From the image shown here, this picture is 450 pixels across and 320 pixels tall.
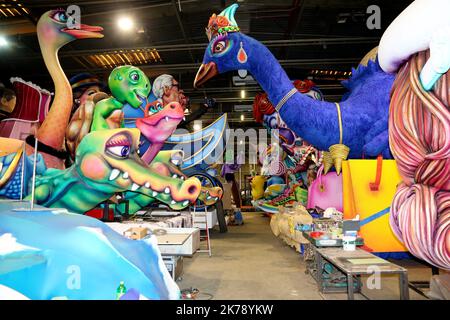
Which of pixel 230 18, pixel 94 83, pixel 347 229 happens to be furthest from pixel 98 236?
pixel 94 83

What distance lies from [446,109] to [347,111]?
122 inches

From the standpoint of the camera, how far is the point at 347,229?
3156mm

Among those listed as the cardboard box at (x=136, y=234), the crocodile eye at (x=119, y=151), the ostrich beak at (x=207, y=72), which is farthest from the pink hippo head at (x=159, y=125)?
the cardboard box at (x=136, y=234)

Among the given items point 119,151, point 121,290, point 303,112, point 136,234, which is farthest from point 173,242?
point 303,112

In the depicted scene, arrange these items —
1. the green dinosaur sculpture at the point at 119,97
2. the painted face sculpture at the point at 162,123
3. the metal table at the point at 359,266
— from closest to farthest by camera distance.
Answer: the metal table at the point at 359,266 → the green dinosaur sculpture at the point at 119,97 → the painted face sculpture at the point at 162,123

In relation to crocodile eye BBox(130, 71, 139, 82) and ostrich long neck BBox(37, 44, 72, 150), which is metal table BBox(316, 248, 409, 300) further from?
ostrich long neck BBox(37, 44, 72, 150)

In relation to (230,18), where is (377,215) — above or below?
below

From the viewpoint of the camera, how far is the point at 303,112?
4082 mm

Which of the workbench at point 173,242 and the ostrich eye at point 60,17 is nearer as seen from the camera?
the workbench at point 173,242

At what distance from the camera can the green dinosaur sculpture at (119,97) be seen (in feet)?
12.5

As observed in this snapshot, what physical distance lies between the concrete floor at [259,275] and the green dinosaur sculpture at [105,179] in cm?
138

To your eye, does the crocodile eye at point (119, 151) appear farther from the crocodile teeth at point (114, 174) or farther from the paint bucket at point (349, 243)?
the paint bucket at point (349, 243)

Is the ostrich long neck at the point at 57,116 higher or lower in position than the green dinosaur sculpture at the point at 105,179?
higher
